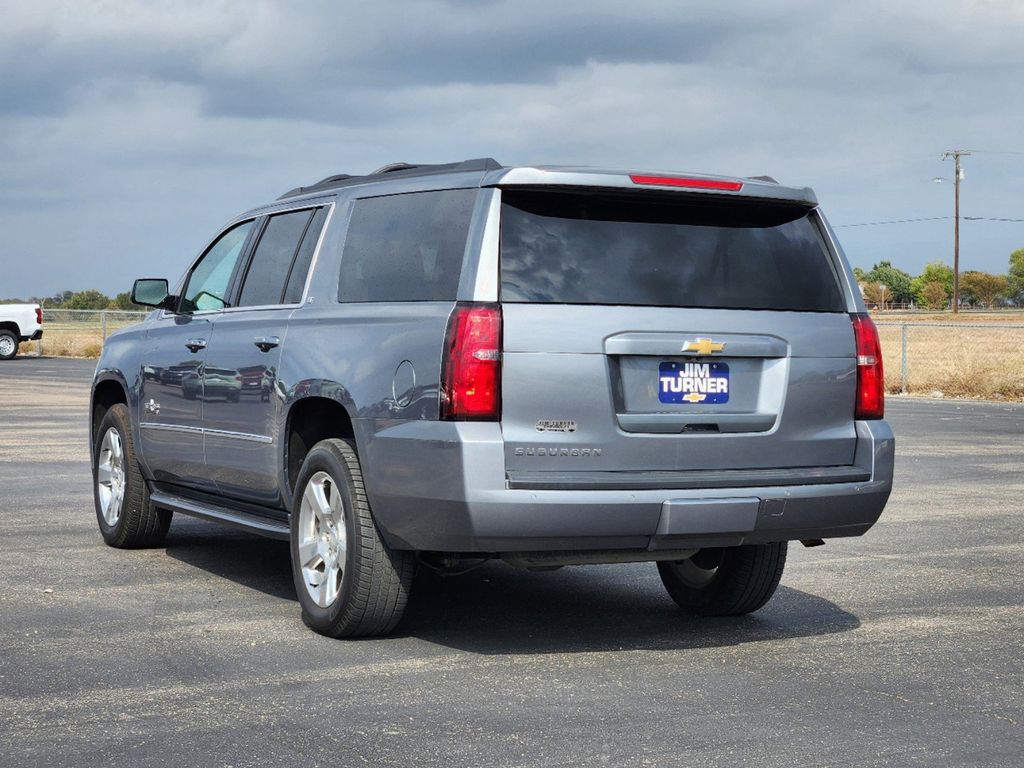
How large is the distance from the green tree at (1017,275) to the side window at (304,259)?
193925 millimetres

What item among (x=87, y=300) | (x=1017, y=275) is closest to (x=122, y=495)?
(x=87, y=300)

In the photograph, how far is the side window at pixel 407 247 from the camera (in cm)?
630

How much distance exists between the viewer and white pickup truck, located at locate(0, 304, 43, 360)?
43875mm

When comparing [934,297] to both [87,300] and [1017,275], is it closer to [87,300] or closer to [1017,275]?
[1017,275]

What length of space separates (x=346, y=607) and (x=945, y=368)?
86.7ft

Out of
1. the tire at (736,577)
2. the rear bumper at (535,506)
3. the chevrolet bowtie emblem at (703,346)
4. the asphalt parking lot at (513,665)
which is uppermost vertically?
the chevrolet bowtie emblem at (703,346)

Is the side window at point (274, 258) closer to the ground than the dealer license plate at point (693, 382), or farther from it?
farther from it

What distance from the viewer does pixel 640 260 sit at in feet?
20.7

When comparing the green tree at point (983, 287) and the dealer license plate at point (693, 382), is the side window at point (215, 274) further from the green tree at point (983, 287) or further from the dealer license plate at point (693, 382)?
the green tree at point (983, 287)

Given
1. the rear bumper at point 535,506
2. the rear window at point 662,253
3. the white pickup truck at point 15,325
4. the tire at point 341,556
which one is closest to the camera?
the rear bumper at point 535,506

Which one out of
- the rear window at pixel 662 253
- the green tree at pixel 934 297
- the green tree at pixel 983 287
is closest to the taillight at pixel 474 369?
the rear window at pixel 662 253

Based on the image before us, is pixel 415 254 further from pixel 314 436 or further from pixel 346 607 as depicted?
pixel 346 607

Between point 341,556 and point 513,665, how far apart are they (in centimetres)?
94

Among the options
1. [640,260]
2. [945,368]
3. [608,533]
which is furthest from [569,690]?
[945,368]
